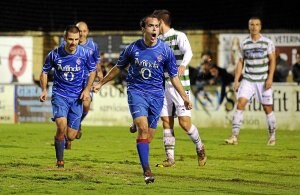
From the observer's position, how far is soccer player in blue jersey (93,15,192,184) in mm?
11016

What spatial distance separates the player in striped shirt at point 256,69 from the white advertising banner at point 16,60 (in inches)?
555

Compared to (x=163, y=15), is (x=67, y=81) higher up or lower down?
lower down

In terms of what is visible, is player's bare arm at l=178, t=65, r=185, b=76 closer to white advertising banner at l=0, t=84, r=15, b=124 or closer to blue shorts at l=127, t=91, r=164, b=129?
blue shorts at l=127, t=91, r=164, b=129

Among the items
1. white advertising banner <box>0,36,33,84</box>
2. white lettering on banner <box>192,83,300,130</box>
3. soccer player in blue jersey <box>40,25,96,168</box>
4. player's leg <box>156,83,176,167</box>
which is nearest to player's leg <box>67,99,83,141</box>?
soccer player in blue jersey <box>40,25,96,168</box>

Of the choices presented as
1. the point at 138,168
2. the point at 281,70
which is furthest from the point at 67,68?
the point at 281,70

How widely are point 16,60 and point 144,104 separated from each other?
20.2m

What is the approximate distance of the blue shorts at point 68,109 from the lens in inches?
516

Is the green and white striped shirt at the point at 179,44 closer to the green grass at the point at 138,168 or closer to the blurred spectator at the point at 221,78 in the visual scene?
the green grass at the point at 138,168

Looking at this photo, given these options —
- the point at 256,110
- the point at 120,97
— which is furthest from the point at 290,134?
the point at 120,97

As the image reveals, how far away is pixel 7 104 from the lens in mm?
28250

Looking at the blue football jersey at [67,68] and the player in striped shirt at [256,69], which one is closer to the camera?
the blue football jersey at [67,68]

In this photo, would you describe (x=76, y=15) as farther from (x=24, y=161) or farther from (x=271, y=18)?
(x=24, y=161)

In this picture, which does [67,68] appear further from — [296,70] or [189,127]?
[296,70]

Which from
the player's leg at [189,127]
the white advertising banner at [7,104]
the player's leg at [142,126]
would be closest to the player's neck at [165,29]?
the player's leg at [189,127]
